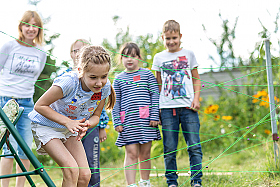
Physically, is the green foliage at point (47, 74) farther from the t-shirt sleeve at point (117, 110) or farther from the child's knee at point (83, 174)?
the child's knee at point (83, 174)

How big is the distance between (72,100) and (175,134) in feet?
3.58

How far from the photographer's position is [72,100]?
182 centimetres

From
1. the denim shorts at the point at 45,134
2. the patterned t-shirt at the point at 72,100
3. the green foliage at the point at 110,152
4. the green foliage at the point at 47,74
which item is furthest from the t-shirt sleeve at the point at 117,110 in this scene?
the green foliage at the point at 47,74

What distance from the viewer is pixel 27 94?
246 cm

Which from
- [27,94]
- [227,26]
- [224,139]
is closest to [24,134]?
[27,94]

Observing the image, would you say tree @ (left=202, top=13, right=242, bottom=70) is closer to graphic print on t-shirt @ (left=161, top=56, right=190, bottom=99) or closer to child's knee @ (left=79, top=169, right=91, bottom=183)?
graphic print on t-shirt @ (left=161, top=56, right=190, bottom=99)

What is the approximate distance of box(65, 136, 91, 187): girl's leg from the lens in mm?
1760

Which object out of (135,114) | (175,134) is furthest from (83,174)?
(175,134)

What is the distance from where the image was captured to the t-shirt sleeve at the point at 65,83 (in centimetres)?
173

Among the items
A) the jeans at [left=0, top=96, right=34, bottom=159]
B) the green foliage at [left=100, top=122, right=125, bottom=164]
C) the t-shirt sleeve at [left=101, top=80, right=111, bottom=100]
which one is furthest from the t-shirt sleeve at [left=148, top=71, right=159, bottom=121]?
the green foliage at [left=100, top=122, right=125, bottom=164]

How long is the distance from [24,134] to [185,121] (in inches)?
55.2

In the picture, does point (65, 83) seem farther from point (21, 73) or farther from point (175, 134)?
point (175, 134)

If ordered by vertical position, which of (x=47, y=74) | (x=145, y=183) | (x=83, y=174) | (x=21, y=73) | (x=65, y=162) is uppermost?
(x=47, y=74)

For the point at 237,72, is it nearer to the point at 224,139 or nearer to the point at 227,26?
the point at 227,26
